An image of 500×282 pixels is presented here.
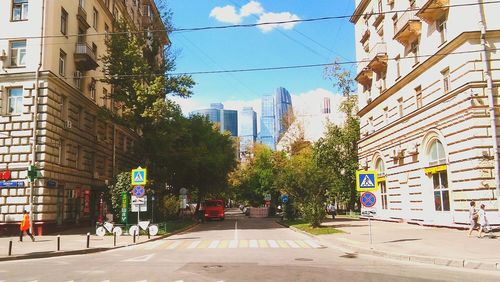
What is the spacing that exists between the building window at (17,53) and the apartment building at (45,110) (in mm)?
56

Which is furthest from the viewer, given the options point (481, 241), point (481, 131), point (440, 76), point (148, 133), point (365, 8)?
point (365, 8)

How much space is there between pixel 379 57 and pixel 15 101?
26.2m

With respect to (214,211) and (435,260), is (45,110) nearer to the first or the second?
(435,260)

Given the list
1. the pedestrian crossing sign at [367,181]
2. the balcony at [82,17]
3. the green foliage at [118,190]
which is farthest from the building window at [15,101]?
the pedestrian crossing sign at [367,181]

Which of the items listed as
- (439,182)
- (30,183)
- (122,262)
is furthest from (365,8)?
(122,262)

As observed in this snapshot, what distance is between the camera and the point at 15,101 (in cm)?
2822

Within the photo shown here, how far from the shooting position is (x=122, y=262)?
1417 centimetres

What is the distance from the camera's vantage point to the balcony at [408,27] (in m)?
29.3

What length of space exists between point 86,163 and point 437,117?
81.0 feet

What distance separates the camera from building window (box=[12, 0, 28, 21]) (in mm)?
28516

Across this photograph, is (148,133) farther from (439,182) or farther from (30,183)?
(439,182)

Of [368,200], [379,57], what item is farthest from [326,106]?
[368,200]

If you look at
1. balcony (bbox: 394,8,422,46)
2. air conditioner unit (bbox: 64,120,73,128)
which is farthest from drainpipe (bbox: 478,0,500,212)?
air conditioner unit (bbox: 64,120,73,128)

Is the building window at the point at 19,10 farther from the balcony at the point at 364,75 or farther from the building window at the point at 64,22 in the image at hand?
the balcony at the point at 364,75
